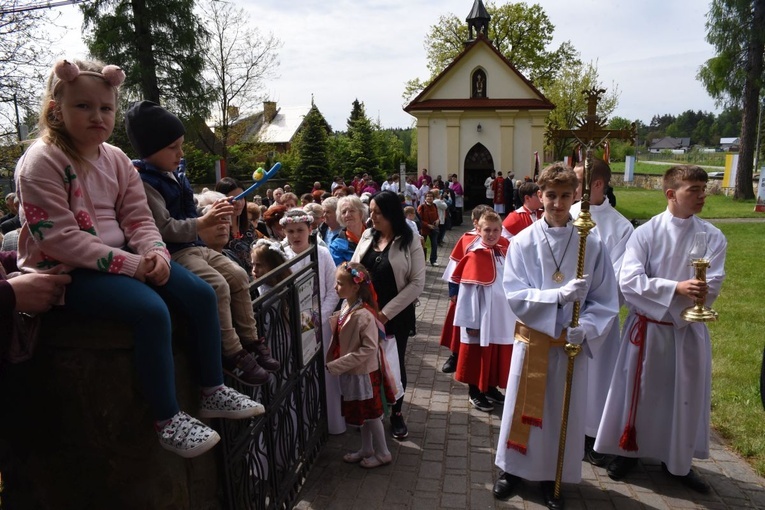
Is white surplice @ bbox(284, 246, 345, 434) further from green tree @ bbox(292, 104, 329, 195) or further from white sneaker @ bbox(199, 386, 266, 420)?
green tree @ bbox(292, 104, 329, 195)

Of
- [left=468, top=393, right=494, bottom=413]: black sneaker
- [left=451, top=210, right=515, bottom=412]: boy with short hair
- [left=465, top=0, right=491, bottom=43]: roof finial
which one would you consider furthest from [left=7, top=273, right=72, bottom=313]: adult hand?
[left=465, top=0, right=491, bottom=43]: roof finial

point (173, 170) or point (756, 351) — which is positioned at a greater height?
point (173, 170)

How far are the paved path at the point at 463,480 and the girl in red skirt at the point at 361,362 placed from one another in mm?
222

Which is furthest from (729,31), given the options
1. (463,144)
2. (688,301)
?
(688,301)

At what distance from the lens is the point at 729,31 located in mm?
25594

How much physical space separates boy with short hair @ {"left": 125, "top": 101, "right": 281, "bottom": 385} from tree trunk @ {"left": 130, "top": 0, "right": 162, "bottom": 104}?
15.8m

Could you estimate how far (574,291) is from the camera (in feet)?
11.2

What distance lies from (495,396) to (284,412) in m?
2.60

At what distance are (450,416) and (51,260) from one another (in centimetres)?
403

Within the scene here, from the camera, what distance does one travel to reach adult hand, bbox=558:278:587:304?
3398mm

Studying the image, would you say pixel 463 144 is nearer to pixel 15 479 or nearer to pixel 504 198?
pixel 504 198

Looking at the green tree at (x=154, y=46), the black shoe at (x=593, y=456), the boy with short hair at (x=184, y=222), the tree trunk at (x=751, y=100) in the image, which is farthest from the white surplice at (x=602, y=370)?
the tree trunk at (x=751, y=100)

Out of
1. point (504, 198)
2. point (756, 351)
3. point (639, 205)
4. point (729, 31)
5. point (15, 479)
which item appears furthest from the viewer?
point (639, 205)

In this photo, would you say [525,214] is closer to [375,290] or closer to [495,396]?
[495,396]
